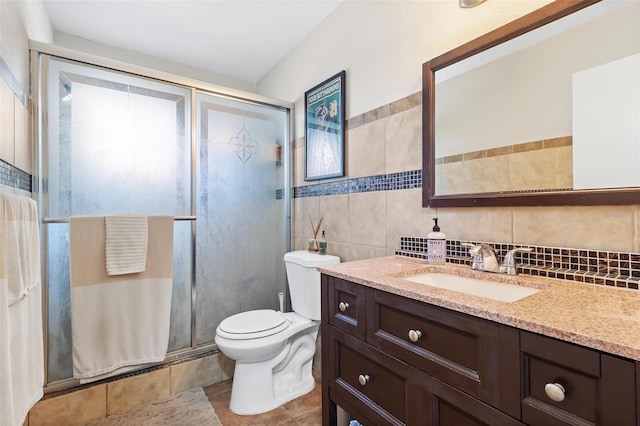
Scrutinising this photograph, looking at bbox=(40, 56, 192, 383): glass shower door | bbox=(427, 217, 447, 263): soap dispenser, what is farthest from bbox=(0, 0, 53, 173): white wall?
bbox=(427, 217, 447, 263): soap dispenser

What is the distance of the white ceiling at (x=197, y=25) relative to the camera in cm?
193

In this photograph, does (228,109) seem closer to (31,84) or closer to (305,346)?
(31,84)

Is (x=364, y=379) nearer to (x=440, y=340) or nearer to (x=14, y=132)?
(x=440, y=340)

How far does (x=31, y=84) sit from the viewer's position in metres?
1.53

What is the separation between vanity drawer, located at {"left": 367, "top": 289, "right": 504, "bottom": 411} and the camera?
72 centimetres

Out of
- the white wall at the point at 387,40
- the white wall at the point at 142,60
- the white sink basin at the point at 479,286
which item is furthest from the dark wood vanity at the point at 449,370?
the white wall at the point at 142,60

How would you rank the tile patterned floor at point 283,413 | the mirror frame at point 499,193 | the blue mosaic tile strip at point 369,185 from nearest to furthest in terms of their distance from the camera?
the mirror frame at point 499,193 → the blue mosaic tile strip at point 369,185 → the tile patterned floor at point 283,413

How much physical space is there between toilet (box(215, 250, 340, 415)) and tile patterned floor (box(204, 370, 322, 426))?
0.04 m

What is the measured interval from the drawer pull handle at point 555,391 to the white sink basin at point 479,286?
0.39m

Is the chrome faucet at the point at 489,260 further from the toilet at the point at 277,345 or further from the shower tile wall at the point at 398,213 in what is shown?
the toilet at the point at 277,345

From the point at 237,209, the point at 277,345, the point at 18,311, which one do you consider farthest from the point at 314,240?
the point at 18,311

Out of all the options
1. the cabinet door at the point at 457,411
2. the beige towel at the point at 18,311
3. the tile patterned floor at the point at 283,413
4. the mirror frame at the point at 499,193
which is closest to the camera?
the cabinet door at the point at 457,411

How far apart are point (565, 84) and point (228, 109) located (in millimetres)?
1913

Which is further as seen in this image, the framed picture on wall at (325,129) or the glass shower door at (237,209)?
the glass shower door at (237,209)
